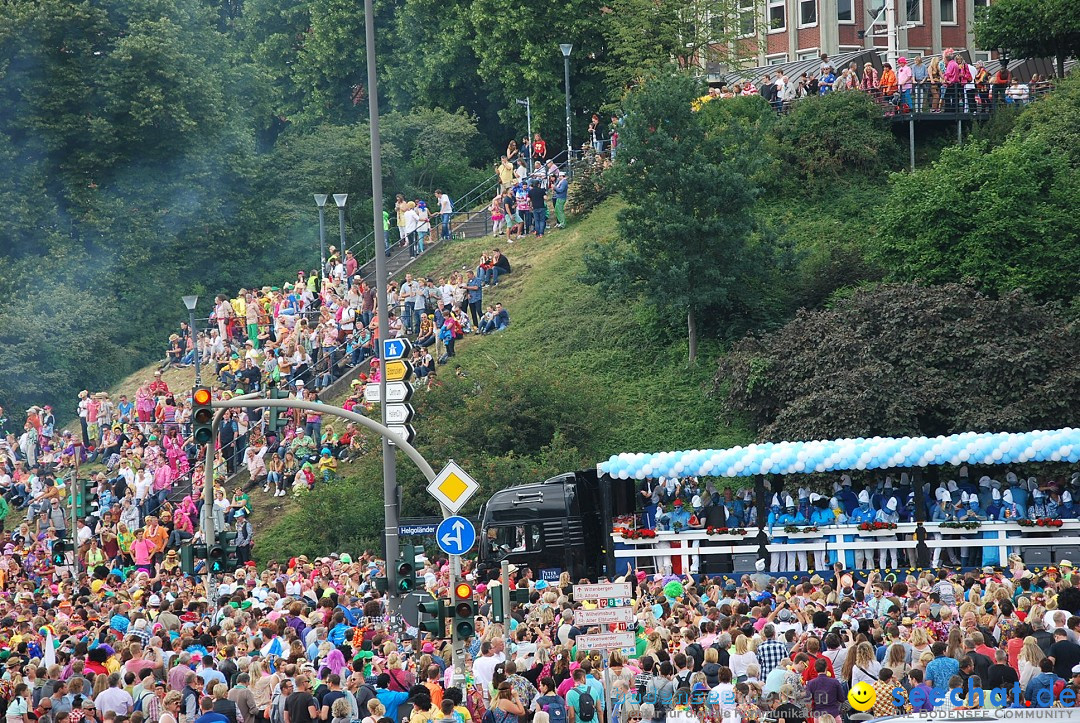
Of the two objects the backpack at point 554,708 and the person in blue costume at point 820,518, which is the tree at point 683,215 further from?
the backpack at point 554,708

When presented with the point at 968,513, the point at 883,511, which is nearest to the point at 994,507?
the point at 968,513

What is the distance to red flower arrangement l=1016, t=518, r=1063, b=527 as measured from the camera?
29.3 m

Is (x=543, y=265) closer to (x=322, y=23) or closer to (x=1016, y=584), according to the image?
(x=322, y=23)

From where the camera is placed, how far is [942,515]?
30.5 meters

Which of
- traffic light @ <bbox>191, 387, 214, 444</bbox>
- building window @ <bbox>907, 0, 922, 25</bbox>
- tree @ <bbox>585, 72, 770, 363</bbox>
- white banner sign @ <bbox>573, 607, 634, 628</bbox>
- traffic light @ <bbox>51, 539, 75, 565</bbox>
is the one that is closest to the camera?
white banner sign @ <bbox>573, 607, 634, 628</bbox>

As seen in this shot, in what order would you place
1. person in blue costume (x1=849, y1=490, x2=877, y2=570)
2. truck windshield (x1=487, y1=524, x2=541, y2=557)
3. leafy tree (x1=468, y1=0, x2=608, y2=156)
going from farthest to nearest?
1. leafy tree (x1=468, y1=0, x2=608, y2=156)
2. truck windshield (x1=487, y1=524, x2=541, y2=557)
3. person in blue costume (x1=849, y1=490, x2=877, y2=570)

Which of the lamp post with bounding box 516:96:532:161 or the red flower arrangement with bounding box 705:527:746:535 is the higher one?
the lamp post with bounding box 516:96:532:161

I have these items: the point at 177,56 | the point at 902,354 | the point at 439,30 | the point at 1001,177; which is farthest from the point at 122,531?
the point at 439,30

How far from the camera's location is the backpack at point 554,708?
16562 millimetres

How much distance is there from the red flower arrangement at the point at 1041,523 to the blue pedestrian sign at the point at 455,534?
1281cm

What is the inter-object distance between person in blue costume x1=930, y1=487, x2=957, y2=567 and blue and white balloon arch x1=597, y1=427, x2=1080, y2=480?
0.66 meters

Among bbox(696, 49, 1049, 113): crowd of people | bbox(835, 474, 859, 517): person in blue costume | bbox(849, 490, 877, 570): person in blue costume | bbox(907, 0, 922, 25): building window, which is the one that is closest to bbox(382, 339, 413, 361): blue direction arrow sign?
bbox(849, 490, 877, 570): person in blue costume

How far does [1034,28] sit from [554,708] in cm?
4026

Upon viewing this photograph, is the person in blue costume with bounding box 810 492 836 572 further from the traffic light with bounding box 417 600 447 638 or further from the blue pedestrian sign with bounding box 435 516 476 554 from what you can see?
the traffic light with bounding box 417 600 447 638
